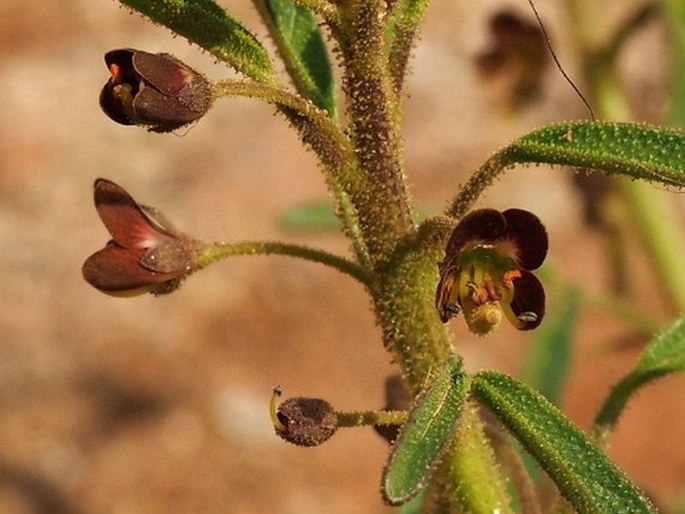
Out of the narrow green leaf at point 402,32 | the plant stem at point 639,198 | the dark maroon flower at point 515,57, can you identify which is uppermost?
the dark maroon flower at point 515,57

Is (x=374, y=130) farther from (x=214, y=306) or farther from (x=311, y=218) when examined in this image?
(x=214, y=306)

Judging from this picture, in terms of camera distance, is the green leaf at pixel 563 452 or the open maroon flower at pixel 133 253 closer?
the green leaf at pixel 563 452

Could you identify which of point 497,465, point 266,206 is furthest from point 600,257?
point 497,465

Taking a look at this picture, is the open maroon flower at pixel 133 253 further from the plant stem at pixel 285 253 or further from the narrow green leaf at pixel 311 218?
the narrow green leaf at pixel 311 218

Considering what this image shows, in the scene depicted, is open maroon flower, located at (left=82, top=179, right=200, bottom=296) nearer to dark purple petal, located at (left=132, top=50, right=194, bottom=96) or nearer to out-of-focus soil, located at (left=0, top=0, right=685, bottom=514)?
dark purple petal, located at (left=132, top=50, right=194, bottom=96)

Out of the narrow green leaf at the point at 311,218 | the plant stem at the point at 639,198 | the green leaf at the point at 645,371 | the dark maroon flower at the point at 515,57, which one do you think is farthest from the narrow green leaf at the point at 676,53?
the green leaf at the point at 645,371

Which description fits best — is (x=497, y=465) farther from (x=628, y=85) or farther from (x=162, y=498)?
(x=628, y=85)

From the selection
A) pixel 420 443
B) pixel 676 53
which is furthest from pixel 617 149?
pixel 676 53
